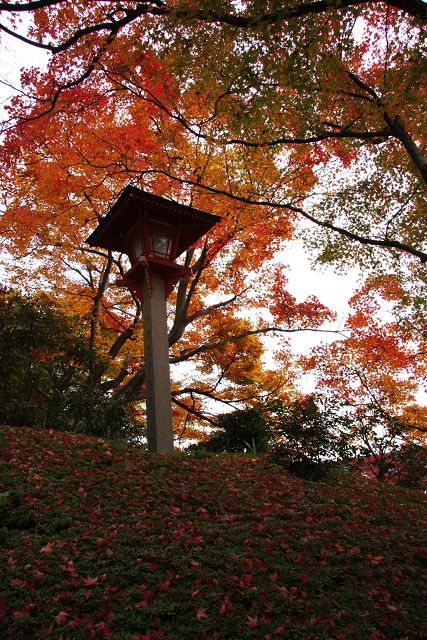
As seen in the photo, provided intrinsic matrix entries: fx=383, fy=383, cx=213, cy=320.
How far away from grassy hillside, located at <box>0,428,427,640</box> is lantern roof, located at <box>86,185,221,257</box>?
421 centimetres

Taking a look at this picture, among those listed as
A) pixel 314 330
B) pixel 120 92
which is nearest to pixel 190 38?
pixel 120 92

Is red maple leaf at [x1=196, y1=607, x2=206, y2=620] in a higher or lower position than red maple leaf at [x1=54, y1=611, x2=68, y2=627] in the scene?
lower

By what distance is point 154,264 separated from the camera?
696 cm

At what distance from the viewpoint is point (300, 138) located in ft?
21.1

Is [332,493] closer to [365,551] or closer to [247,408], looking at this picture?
[365,551]

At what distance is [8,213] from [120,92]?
5272mm

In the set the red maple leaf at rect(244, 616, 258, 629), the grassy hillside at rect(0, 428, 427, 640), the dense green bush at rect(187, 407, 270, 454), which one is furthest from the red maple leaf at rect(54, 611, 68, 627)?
the dense green bush at rect(187, 407, 270, 454)

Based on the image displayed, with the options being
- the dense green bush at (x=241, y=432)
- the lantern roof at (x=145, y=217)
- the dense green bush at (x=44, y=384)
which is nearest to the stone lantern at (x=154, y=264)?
the lantern roof at (x=145, y=217)

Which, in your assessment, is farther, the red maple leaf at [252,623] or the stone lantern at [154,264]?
the stone lantern at [154,264]

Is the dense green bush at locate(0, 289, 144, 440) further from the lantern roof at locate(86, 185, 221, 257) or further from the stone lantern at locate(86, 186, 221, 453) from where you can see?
the lantern roof at locate(86, 185, 221, 257)

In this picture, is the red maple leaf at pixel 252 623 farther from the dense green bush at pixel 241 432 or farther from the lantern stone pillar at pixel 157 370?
the dense green bush at pixel 241 432

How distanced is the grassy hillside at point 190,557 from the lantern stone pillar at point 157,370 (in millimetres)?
1128

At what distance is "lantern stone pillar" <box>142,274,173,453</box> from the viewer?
20.7 feet

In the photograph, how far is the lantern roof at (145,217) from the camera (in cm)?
673
